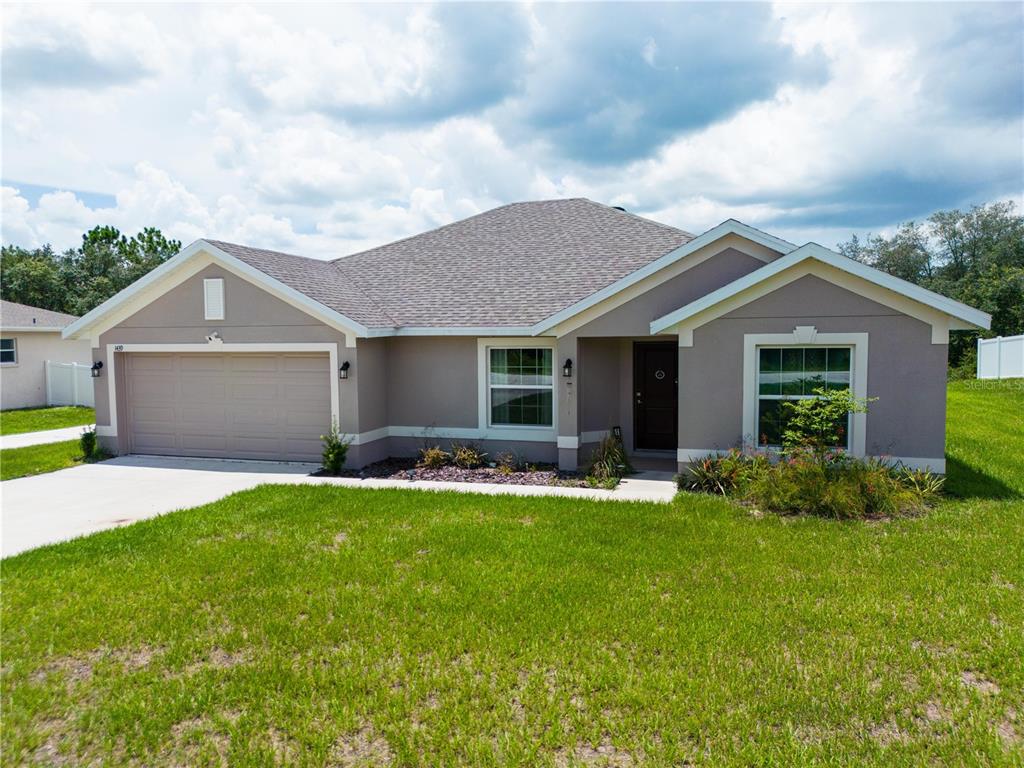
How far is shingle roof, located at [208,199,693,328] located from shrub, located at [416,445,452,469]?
2.57 metres

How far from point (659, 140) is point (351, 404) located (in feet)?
28.3

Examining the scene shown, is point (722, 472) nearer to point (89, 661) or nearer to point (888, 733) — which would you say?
point (888, 733)

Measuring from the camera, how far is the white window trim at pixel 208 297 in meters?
13.4

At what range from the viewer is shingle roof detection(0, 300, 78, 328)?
22284mm

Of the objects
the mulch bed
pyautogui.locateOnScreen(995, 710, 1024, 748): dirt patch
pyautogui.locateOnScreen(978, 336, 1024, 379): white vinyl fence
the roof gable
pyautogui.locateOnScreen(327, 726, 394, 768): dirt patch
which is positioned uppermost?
the roof gable

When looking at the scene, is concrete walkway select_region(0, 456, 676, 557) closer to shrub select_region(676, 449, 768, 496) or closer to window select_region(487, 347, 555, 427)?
shrub select_region(676, 449, 768, 496)

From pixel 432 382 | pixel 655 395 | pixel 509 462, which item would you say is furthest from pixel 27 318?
pixel 655 395

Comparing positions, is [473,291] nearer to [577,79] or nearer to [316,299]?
[316,299]

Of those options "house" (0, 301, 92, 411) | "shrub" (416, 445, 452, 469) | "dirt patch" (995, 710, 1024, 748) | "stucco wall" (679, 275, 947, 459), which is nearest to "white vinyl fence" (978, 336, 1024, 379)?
"stucco wall" (679, 275, 947, 459)

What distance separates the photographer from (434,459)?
1306 cm

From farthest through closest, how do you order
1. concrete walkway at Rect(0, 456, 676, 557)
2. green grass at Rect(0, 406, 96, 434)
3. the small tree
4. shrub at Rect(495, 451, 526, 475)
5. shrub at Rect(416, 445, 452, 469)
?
green grass at Rect(0, 406, 96, 434) < shrub at Rect(416, 445, 452, 469) < shrub at Rect(495, 451, 526, 475) < the small tree < concrete walkway at Rect(0, 456, 676, 557)

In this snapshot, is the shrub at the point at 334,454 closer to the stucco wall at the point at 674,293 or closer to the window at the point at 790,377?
the stucco wall at the point at 674,293

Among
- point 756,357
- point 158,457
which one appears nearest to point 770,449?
point 756,357

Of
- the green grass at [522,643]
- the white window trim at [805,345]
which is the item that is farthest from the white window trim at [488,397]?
the green grass at [522,643]
